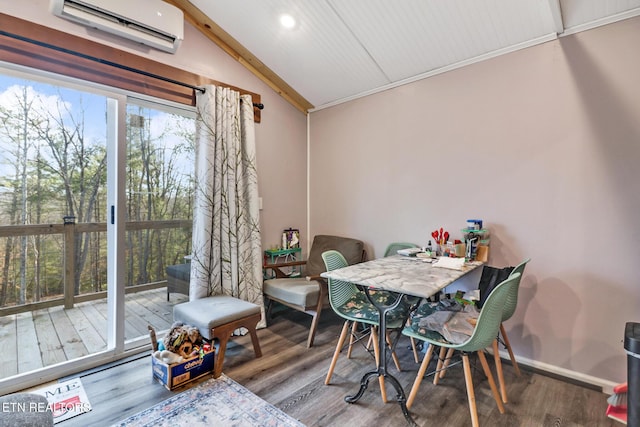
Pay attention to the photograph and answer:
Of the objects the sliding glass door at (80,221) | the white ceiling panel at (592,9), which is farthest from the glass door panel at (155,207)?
the white ceiling panel at (592,9)

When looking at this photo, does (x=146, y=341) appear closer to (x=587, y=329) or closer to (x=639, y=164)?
(x=587, y=329)

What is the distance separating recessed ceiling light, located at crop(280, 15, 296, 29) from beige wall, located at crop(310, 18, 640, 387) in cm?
114

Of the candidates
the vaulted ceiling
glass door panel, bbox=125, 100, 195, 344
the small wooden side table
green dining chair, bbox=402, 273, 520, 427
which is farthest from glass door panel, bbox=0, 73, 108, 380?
green dining chair, bbox=402, 273, 520, 427

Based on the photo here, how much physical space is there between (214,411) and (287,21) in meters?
2.90

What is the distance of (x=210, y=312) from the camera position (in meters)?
2.30

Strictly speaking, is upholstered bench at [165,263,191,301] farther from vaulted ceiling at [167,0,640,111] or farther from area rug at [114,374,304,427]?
vaulted ceiling at [167,0,640,111]

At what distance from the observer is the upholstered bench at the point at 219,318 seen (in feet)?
7.14

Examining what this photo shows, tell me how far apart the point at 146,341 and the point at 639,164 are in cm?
381

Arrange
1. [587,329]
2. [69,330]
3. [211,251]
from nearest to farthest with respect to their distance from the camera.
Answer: [587,329]
[69,330]
[211,251]

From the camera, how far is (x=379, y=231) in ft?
10.5

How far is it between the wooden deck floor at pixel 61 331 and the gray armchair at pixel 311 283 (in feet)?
3.56

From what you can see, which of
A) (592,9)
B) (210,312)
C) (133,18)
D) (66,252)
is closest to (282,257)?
(210,312)

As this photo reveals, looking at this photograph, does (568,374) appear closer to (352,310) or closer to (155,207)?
(352,310)

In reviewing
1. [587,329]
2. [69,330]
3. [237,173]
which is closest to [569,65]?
[587,329]
